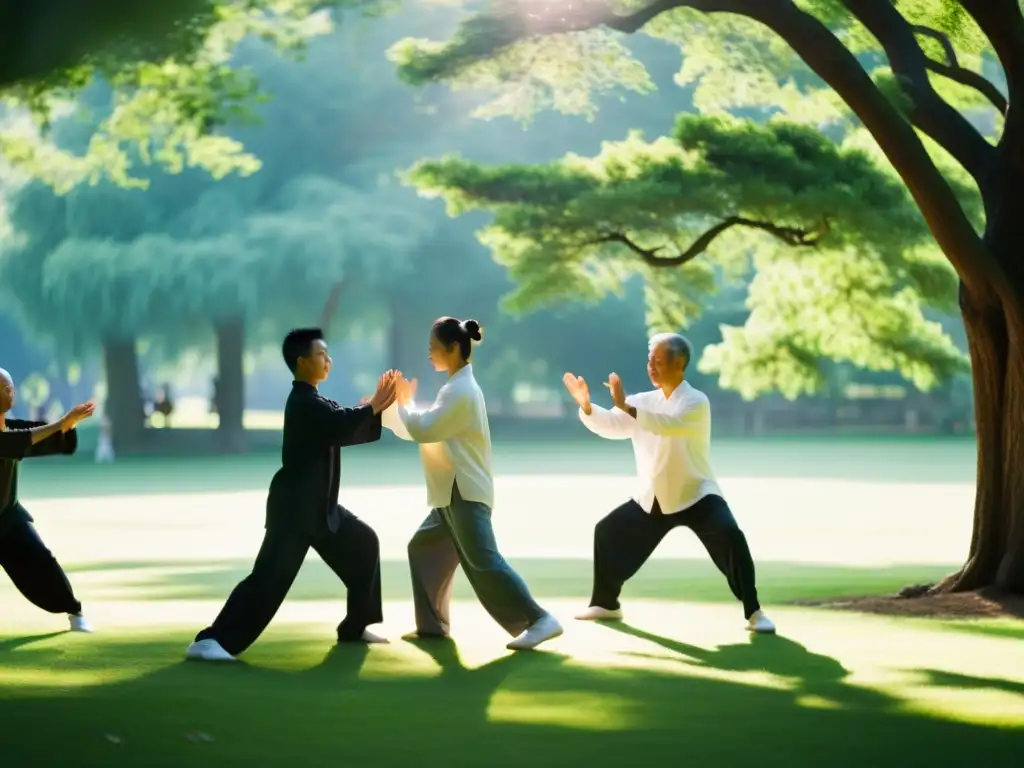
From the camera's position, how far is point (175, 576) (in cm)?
1409

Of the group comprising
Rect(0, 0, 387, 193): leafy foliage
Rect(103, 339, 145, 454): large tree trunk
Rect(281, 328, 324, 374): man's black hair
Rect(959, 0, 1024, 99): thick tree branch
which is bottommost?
Rect(281, 328, 324, 374): man's black hair

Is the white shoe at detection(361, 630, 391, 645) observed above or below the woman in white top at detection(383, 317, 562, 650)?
below

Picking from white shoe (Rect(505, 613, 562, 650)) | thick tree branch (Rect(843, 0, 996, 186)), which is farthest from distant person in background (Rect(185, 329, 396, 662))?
thick tree branch (Rect(843, 0, 996, 186))

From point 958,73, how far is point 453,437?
606 centimetres

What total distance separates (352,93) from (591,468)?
15290 mm

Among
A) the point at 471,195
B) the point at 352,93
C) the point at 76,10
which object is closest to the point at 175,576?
the point at 471,195

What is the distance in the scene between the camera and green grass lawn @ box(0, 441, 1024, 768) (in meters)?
6.30

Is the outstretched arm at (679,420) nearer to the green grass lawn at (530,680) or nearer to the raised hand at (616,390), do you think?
the raised hand at (616,390)

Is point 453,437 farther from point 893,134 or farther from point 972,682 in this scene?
point 893,134

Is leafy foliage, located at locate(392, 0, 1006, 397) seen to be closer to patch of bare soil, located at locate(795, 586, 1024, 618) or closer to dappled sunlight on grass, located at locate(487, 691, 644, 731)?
patch of bare soil, located at locate(795, 586, 1024, 618)

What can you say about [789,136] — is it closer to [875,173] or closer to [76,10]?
[875,173]

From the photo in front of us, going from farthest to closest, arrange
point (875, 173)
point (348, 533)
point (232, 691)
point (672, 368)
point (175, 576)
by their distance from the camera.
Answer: point (175, 576), point (875, 173), point (672, 368), point (348, 533), point (232, 691)

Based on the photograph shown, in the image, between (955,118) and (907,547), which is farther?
(907,547)

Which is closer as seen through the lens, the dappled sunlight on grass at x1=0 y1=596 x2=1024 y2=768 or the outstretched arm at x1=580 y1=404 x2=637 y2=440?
the dappled sunlight on grass at x1=0 y1=596 x2=1024 y2=768
